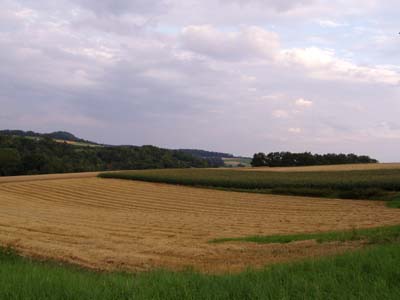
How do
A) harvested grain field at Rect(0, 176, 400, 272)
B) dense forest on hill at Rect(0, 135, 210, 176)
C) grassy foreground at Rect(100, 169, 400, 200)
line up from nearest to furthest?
harvested grain field at Rect(0, 176, 400, 272)
grassy foreground at Rect(100, 169, 400, 200)
dense forest on hill at Rect(0, 135, 210, 176)

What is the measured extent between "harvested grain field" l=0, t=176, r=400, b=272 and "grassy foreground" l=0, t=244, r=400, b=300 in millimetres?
3011

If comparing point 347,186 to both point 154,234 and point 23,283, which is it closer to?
point 154,234

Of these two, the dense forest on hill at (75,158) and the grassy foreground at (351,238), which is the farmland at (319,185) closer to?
the grassy foreground at (351,238)

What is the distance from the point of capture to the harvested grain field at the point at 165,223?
38.3 feet

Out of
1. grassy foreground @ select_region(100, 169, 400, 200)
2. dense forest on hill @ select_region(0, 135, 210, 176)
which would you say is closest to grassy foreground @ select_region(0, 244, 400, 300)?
grassy foreground @ select_region(100, 169, 400, 200)

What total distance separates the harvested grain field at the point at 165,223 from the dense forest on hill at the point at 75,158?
3702cm

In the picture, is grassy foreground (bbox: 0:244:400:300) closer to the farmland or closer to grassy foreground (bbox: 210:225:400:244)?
grassy foreground (bbox: 210:225:400:244)

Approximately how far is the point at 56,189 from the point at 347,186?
81.5 ft

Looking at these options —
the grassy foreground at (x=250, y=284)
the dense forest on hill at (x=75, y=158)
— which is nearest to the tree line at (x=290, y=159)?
the dense forest on hill at (x=75, y=158)

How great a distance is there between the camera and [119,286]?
→ 6434mm

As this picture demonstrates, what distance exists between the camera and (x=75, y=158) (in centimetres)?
9550

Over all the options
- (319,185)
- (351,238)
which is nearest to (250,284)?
(351,238)

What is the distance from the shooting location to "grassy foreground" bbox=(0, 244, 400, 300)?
5774 millimetres

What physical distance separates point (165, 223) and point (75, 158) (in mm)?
78427
